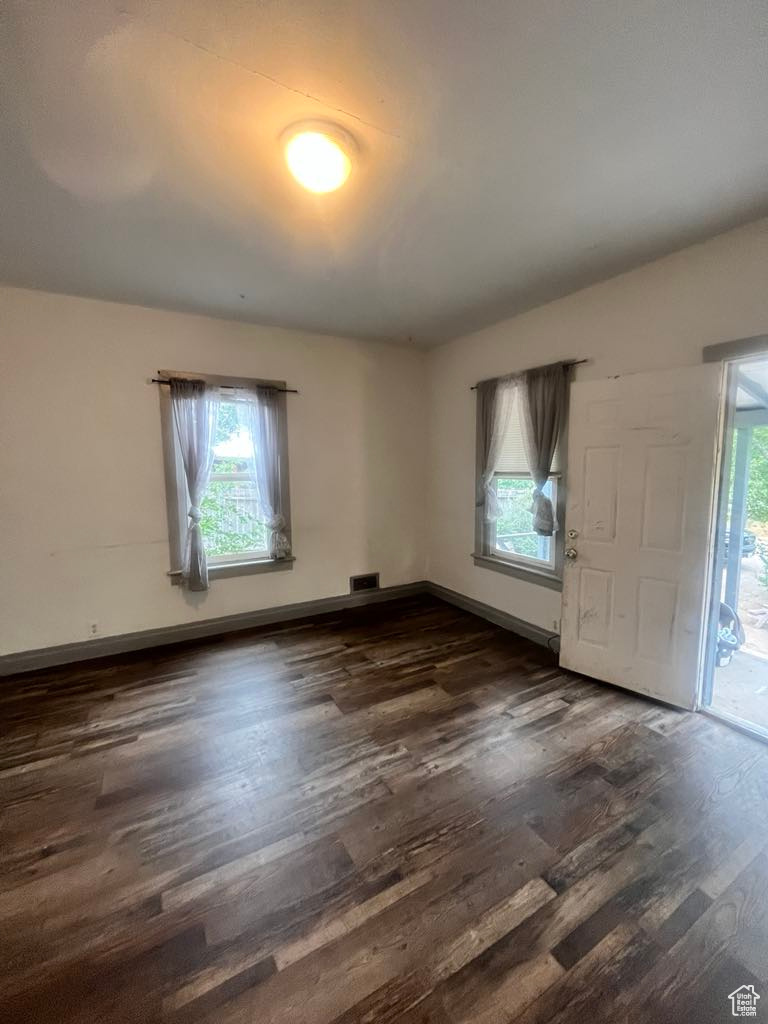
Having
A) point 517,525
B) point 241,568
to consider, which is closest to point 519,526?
point 517,525

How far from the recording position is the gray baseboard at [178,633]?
9.84ft

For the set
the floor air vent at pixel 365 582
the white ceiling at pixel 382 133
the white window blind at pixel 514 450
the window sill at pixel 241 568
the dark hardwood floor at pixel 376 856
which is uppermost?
the white ceiling at pixel 382 133

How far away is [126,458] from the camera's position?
127 inches

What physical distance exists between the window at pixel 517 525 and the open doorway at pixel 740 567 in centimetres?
105

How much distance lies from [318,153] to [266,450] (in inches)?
94.9

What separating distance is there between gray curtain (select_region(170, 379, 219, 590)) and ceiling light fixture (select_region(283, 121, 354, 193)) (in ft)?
6.90

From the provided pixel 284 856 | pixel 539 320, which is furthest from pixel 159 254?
pixel 284 856

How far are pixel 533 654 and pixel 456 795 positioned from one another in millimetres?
1604

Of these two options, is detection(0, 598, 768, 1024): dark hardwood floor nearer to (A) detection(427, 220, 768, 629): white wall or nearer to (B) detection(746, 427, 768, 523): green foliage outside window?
(A) detection(427, 220, 768, 629): white wall

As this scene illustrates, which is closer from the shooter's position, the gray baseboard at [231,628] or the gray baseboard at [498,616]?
the gray baseboard at [231,628]

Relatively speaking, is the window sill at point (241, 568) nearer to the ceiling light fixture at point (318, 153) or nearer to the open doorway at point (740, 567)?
the ceiling light fixture at point (318, 153)

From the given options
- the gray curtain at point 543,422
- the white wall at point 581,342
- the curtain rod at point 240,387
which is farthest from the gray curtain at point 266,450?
the gray curtain at point 543,422

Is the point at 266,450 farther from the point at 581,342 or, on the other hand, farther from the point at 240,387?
the point at 581,342

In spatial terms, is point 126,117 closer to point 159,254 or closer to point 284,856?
point 159,254
